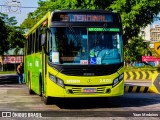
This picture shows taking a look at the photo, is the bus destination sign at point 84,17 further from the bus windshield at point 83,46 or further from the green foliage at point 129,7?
the green foliage at point 129,7

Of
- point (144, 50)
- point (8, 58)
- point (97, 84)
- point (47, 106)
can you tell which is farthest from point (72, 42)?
point (8, 58)

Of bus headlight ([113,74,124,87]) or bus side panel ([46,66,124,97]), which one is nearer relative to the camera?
bus side panel ([46,66,124,97])

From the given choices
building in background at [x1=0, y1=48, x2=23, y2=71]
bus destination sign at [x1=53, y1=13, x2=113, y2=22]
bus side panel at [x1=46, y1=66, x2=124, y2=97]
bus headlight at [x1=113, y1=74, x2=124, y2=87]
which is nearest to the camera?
bus side panel at [x1=46, y1=66, x2=124, y2=97]

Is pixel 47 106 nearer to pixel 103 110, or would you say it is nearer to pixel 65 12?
pixel 103 110

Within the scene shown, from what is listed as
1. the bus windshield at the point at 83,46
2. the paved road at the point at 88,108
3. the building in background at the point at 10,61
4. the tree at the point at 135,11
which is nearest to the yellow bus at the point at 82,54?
the bus windshield at the point at 83,46

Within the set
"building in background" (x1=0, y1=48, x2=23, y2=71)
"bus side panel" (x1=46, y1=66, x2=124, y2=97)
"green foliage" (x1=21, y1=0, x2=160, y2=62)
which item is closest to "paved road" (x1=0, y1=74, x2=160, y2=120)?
"bus side panel" (x1=46, y1=66, x2=124, y2=97)

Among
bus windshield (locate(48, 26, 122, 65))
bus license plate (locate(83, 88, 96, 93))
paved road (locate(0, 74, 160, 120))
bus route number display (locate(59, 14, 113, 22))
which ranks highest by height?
bus route number display (locate(59, 14, 113, 22))

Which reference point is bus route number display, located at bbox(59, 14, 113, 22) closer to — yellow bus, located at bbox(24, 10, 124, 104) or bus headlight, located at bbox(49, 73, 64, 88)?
yellow bus, located at bbox(24, 10, 124, 104)

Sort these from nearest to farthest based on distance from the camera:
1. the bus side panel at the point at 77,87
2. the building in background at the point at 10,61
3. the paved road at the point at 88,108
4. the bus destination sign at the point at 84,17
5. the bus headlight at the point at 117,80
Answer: the paved road at the point at 88,108
the bus side panel at the point at 77,87
the bus headlight at the point at 117,80
the bus destination sign at the point at 84,17
the building in background at the point at 10,61

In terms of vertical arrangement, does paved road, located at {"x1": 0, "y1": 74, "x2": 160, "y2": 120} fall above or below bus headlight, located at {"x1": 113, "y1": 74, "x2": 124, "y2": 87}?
below

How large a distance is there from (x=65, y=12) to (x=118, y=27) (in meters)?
1.79

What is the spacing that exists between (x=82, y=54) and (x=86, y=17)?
1308 mm

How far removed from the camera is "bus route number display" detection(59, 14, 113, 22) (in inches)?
577

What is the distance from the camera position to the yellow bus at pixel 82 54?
→ 46.4ft
